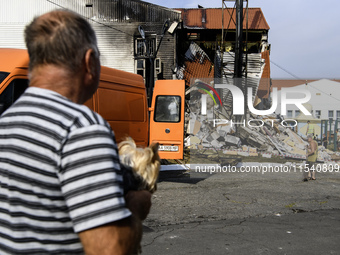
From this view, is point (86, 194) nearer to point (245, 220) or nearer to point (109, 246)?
point (109, 246)

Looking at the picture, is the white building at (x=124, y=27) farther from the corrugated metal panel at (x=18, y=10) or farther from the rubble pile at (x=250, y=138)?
the rubble pile at (x=250, y=138)

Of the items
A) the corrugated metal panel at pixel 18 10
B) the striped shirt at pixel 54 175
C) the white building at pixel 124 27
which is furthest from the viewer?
the white building at pixel 124 27

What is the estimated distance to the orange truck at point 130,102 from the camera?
670 cm

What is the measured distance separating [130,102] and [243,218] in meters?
3.94

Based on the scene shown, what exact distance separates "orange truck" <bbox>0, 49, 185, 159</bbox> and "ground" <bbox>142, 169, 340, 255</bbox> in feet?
4.31

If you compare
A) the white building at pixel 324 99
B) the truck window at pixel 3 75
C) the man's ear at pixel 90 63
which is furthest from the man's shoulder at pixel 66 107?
the white building at pixel 324 99

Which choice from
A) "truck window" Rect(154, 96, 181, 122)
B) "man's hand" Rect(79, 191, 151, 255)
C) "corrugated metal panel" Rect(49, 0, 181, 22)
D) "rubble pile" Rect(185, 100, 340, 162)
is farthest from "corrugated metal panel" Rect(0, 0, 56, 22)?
"man's hand" Rect(79, 191, 151, 255)

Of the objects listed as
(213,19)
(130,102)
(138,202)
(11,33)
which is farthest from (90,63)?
(213,19)

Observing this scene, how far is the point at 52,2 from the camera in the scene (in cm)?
2103

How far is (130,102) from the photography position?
9.09 meters

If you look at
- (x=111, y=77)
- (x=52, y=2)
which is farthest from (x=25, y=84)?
(x=52, y=2)

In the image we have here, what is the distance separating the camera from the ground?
5.07 m

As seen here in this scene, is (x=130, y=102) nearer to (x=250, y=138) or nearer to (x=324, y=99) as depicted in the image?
(x=250, y=138)

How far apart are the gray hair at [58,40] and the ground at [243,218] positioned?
397cm
